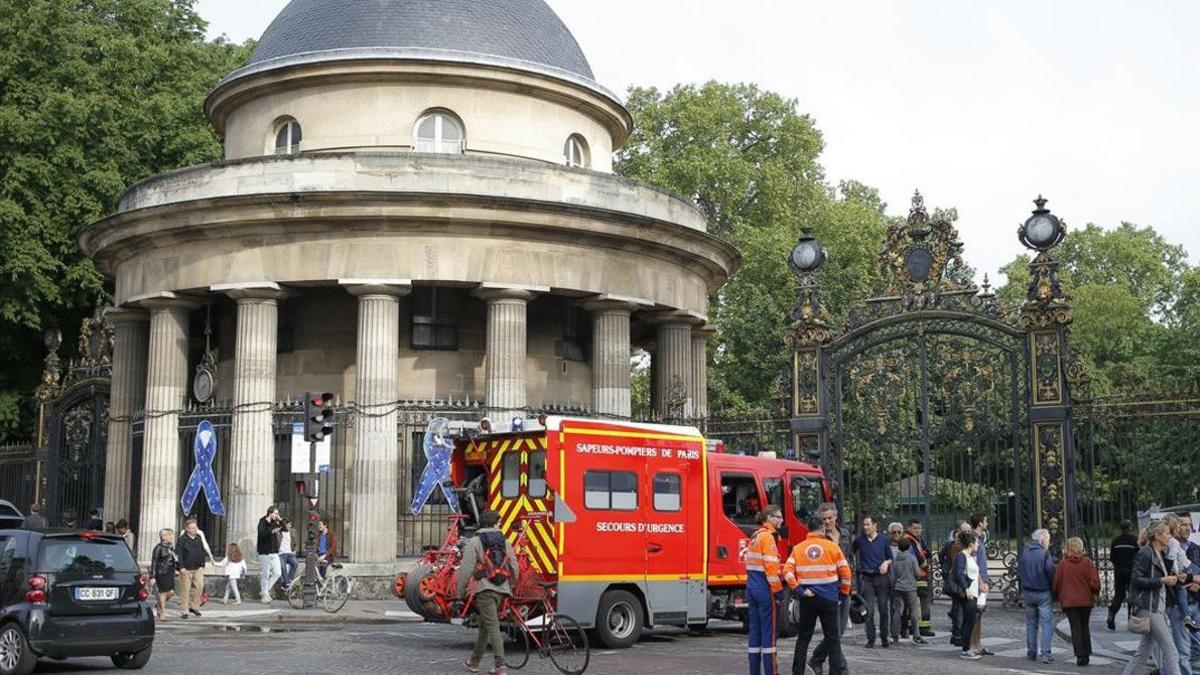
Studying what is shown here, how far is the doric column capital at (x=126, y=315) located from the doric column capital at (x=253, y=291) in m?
3.79

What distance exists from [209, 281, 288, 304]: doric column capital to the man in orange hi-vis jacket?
15.2 m

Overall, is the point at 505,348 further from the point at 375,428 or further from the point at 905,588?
the point at 905,588

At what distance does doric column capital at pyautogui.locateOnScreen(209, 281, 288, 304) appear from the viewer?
26.0 metres

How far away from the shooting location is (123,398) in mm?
29781

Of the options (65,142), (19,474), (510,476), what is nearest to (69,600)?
(510,476)

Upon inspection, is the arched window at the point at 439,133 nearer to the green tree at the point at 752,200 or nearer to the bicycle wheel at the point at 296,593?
the bicycle wheel at the point at 296,593

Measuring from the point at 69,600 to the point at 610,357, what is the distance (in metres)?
14.7

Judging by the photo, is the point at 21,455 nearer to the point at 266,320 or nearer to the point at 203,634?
the point at 266,320

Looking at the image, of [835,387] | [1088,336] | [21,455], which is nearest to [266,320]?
[835,387]

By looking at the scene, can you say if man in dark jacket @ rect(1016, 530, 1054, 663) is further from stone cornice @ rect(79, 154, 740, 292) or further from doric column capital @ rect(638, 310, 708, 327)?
doric column capital @ rect(638, 310, 708, 327)

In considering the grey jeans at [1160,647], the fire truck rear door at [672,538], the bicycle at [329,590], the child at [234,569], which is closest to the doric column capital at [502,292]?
the bicycle at [329,590]

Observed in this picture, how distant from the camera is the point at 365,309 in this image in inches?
1009

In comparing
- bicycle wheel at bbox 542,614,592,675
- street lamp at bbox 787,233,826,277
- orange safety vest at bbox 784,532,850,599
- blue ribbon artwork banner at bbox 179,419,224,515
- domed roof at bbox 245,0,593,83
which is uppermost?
domed roof at bbox 245,0,593,83

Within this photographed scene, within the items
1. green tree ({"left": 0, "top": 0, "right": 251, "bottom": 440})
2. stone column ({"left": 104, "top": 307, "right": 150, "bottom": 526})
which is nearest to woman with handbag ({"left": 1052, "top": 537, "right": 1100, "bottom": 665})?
stone column ({"left": 104, "top": 307, "right": 150, "bottom": 526})
